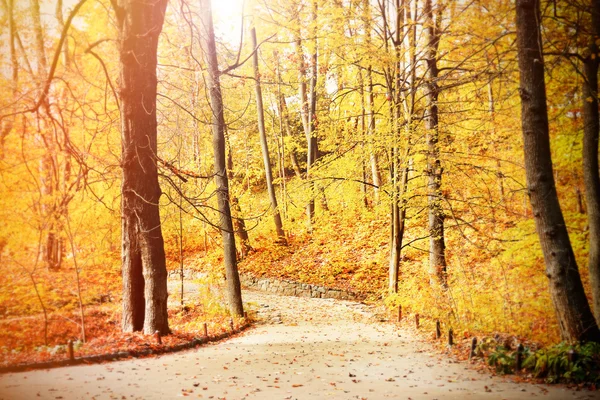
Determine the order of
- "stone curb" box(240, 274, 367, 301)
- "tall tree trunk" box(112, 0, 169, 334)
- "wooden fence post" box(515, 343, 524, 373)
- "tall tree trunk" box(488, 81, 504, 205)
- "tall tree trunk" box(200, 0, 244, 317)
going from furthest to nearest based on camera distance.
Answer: "stone curb" box(240, 274, 367, 301)
"tall tree trunk" box(200, 0, 244, 317)
"tall tree trunk" box(488, 81, 504, 205)
"tall tree trunk" box(112, 0, 169, 334)
"wooden fence post" box(515, 343, 524, 373)

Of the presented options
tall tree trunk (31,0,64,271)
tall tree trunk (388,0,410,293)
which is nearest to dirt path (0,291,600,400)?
tall tree trunk (31,0,64,271)

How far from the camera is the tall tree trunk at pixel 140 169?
578 centimetres

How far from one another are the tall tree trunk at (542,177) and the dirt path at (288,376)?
3.79ft

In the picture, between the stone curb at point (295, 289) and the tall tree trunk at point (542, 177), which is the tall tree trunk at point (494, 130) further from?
the stone curb at point (295, 289)

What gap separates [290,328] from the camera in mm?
9180

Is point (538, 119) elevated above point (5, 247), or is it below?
above

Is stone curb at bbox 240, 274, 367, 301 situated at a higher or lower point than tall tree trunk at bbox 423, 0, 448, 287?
lower

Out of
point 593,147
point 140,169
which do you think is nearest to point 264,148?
point 140,169

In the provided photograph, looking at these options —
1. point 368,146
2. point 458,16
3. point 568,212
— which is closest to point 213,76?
point 368,146

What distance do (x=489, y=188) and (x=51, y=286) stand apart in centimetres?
Answer: 757

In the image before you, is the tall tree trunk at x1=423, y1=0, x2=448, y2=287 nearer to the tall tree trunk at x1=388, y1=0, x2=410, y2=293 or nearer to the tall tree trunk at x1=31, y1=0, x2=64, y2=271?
the tall tree trunk at x1=388, y1=0, x2=410, y2=293

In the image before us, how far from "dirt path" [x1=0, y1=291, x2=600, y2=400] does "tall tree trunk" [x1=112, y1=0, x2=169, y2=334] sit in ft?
3.59

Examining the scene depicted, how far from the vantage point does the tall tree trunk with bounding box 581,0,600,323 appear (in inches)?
186

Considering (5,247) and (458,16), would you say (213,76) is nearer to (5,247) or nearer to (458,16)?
(458,16)
